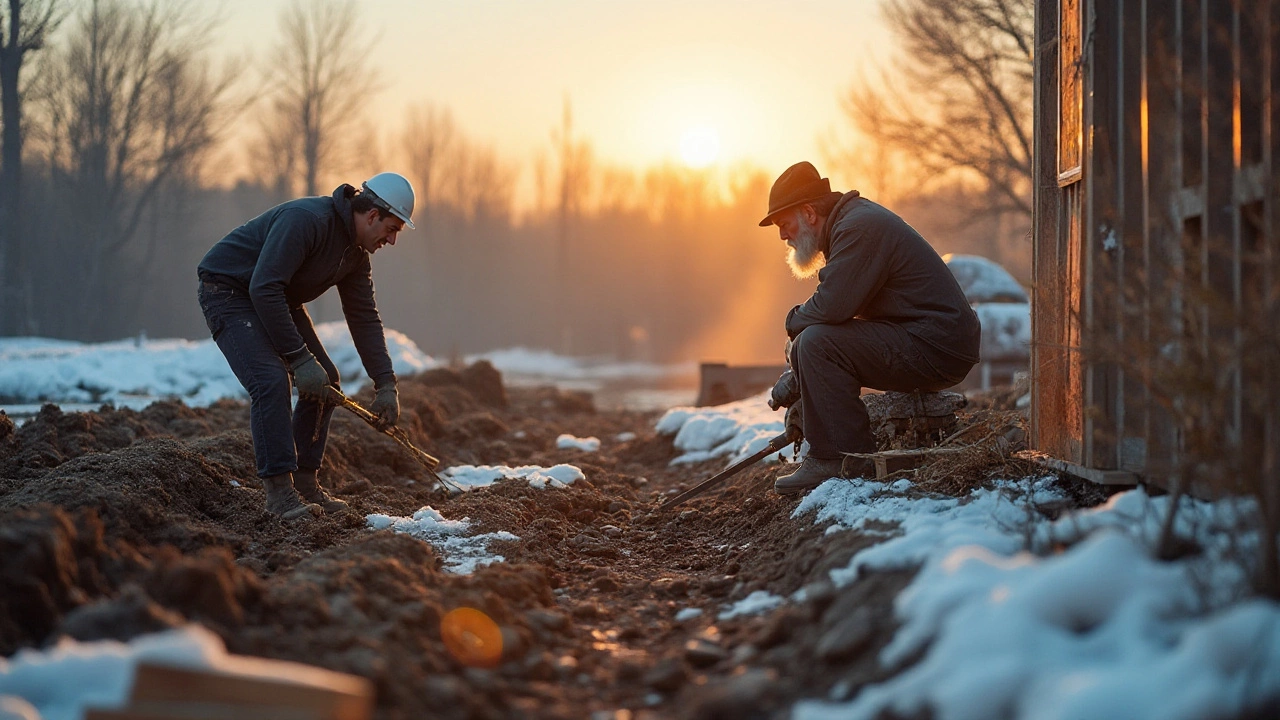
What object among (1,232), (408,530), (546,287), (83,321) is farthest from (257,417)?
(546,287)

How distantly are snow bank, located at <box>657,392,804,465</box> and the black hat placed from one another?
6.87 ft

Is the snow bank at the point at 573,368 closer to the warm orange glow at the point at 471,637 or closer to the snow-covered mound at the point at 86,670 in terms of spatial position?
the warm orange glow at the point at 471,637

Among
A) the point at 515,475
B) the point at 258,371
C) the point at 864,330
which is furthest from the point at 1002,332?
the point at 258,371

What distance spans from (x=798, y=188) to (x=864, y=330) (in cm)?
84

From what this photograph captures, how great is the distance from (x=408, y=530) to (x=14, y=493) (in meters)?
1.90

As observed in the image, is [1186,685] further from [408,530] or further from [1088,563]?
[408,530]

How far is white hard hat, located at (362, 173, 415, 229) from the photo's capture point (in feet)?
17.8

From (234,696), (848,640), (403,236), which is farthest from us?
(403,236)

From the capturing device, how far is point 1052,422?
15.2 ft

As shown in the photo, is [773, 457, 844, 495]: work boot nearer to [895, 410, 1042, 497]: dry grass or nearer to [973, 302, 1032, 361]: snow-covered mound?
[895, 410, 1042, 497]: dry grass

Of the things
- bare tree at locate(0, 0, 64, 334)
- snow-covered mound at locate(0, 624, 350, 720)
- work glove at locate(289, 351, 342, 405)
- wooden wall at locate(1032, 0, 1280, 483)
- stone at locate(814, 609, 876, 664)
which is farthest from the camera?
bare tree at locate(0, 0, 64, 334)

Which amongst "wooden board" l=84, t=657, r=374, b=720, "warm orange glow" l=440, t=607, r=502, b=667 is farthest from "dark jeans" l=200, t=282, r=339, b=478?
"wooden board" l=84, t=657, r=374, b=720

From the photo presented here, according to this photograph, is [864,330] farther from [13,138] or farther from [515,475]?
[13,138]

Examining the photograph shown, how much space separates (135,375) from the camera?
1517cm
